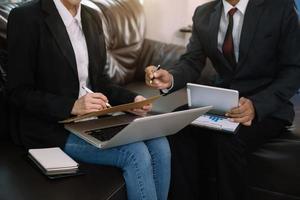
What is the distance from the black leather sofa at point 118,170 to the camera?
1367mm

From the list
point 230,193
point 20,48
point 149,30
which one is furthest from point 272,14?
point 149,30

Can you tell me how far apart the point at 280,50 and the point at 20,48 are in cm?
105

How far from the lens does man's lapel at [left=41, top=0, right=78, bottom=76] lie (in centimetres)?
152

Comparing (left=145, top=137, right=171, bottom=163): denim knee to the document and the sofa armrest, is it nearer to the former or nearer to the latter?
the document

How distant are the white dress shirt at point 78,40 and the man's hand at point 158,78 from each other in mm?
248

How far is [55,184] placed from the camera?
54.4 inches

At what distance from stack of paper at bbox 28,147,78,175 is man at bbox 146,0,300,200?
49cm

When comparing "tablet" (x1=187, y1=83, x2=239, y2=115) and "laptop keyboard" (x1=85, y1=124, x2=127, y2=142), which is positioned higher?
"tablet" (x1=187, y1=83, x2=239, y2=115)

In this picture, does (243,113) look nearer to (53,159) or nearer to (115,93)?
(115,93)

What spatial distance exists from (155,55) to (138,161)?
1421 mm

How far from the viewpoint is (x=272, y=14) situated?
1752 mm

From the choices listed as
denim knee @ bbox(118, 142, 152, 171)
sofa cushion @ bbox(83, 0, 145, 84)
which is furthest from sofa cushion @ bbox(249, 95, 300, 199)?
sofa cushion @ bbox(83, 0, 145, 84)

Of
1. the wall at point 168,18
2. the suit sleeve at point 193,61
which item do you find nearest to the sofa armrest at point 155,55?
the wall at point 168,18

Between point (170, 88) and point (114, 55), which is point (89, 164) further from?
point (114, 55)
